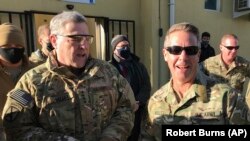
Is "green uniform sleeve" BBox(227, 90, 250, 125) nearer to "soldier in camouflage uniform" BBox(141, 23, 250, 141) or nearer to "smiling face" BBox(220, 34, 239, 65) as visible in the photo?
"soldier in camouflage uniform" BBox(141, 23, 250, 141)

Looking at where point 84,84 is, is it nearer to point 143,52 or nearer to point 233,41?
point 233,41

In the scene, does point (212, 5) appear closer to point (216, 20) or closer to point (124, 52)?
point (216, 20)

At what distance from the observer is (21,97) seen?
217 centimetres

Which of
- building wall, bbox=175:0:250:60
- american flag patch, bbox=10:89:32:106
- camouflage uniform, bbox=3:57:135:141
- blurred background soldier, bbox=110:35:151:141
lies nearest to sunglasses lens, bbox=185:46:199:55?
camouflage uniform, bbox=3:57:135:141

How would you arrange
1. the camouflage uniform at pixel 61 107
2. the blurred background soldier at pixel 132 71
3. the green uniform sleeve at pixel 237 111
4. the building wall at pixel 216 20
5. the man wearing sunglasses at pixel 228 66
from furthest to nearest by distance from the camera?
the building wall at pixel 216 20 < the man wearing sunglasses at pixel 228 66 < the blurred background soldier at pixel 132 71 < the camouflage uniform at pixel 61 107 < the green uniform sleeve at pixel 237 111

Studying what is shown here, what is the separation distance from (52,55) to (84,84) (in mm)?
307

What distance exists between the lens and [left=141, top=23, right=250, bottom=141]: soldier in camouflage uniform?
2016mm

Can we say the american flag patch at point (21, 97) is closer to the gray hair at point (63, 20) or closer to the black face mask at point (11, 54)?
the gray hair at point (63, 20)

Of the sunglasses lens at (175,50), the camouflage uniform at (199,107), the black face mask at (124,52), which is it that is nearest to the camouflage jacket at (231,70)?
the black face mask at (124,52)

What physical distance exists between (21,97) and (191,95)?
1.03m

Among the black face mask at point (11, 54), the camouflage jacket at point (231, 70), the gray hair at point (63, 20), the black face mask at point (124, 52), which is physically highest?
the gray hair at point (63, 20)

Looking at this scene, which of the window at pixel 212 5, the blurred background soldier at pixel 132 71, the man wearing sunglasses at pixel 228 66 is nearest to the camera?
the blurred background soldier at pixel 132 71

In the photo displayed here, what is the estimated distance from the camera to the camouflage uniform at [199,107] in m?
2.00

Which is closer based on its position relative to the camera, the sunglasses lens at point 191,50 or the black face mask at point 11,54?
the sunglasses lens at point 191,50
